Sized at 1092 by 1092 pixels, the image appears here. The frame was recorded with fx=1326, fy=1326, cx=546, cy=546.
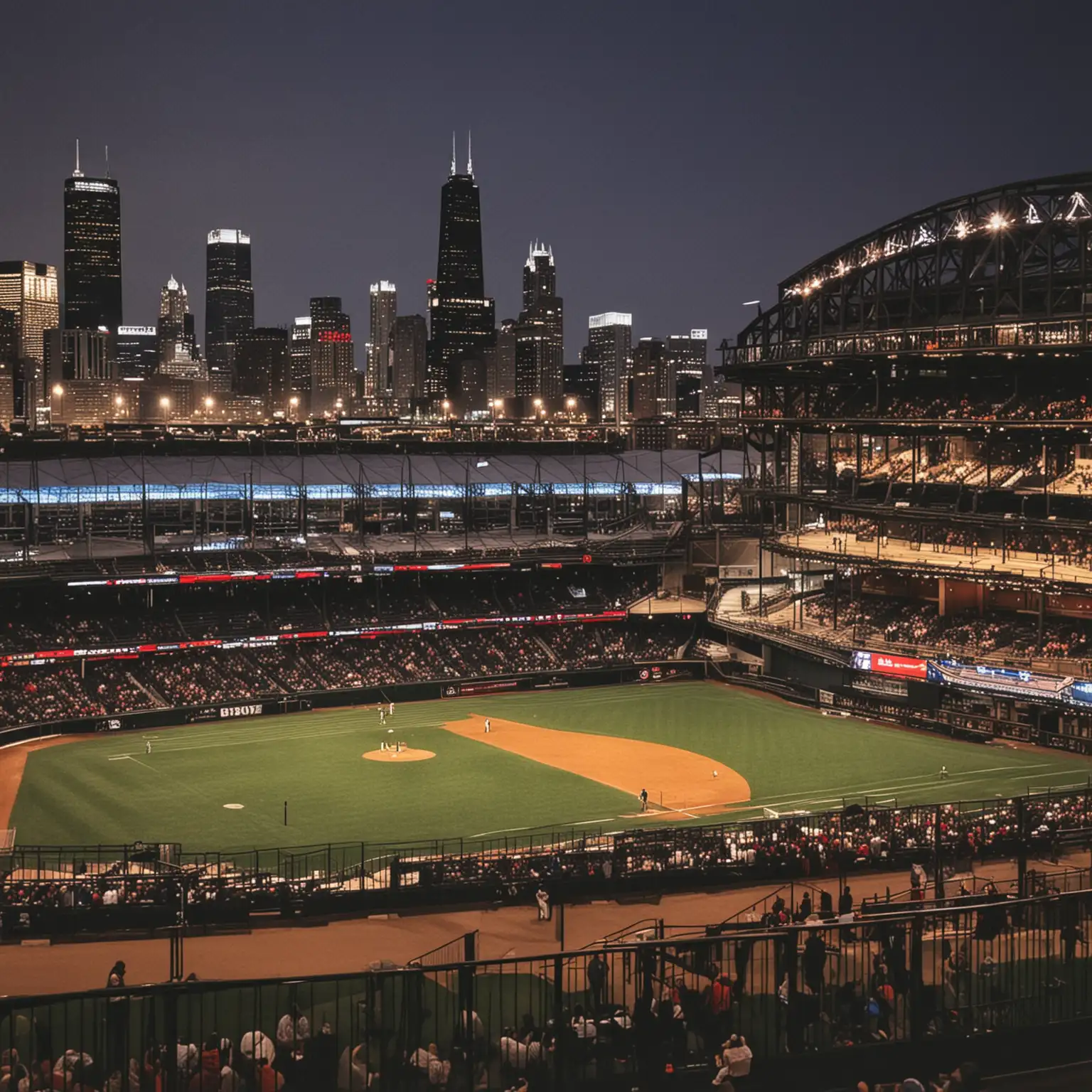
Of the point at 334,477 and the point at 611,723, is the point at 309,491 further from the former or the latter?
the point at 611,723

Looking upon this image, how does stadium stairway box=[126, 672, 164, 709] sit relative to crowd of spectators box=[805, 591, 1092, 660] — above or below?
below

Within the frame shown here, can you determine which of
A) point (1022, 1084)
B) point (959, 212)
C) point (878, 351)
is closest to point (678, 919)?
point (1022, 1084)

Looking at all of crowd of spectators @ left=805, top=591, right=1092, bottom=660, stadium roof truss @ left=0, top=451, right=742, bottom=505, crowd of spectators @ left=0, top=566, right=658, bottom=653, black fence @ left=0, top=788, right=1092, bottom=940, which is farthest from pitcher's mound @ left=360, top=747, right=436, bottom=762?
stadium roof truss @ left=0, top=451, right=742, bottom=505

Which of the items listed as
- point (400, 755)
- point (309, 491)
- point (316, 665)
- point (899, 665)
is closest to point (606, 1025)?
point (400, 755)

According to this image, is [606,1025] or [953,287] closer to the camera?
[606,1025]

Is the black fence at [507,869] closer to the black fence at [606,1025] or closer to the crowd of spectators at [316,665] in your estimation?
the black fence at [606,1025]

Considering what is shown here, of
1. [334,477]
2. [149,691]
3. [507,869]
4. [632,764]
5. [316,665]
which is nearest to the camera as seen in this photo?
[507,869]

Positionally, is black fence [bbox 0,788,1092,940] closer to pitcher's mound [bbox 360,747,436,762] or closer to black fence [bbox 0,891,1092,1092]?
black fence [bbox 0,891,1092,1092]
